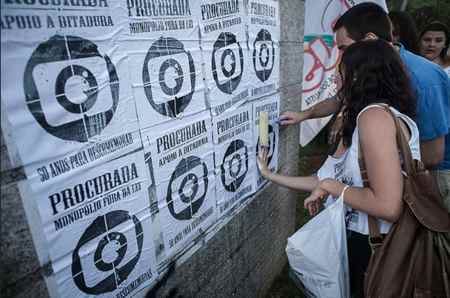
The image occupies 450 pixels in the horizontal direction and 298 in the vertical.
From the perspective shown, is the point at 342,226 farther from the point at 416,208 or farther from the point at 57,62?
the point at 57,62

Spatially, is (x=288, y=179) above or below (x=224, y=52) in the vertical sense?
below

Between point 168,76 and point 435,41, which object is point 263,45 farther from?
point 435,41

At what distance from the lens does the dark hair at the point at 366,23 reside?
77.6 inches

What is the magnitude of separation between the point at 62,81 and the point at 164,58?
0.48 m

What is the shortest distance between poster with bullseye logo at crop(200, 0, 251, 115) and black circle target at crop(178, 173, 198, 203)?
37cm

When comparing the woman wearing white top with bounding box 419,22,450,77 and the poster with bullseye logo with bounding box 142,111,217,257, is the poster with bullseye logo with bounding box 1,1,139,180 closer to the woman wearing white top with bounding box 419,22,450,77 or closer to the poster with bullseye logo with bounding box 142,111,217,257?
the poster with bullseye logo with bounding box 142,111,217,257

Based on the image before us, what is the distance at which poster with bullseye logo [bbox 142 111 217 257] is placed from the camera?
1423mm

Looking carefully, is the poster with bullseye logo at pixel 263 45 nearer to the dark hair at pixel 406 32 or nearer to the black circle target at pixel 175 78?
the black circle target at pixel 175 78

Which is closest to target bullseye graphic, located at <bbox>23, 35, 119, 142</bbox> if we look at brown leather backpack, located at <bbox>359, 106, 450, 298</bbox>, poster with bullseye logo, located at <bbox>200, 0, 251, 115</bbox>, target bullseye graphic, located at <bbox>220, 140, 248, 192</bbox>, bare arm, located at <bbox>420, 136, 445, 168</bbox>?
poster with bullseye logo, located at <bbox>200, 0, 251, 115</bbox>

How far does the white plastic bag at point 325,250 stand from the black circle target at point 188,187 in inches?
20.9

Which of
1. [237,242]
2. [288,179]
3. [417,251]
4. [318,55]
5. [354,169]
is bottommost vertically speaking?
[237,242]

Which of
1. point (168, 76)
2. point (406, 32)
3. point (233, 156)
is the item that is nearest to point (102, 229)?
point (168, 76)

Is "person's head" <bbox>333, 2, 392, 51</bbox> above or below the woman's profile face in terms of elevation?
above

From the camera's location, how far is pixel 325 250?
151 centimetres
